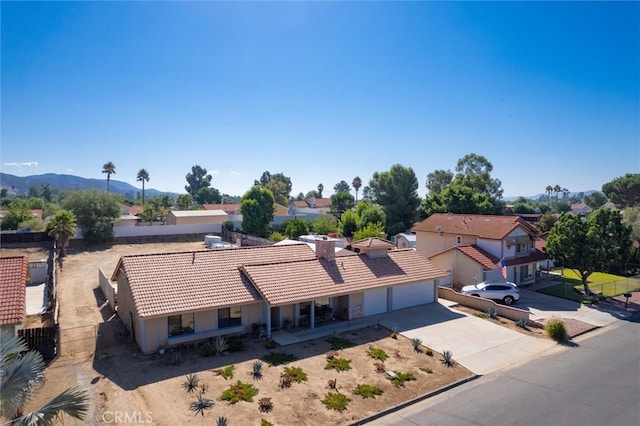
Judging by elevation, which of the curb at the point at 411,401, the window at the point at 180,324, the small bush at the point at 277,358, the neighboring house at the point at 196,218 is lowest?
→ the curb at the point at 411,401

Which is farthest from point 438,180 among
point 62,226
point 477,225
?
point 62,226

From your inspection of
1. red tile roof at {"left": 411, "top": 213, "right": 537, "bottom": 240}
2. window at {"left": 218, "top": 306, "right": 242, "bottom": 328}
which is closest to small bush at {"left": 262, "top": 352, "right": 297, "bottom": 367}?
window at {"left": 218, "top": 306, "right": 242, "bottom": 328}

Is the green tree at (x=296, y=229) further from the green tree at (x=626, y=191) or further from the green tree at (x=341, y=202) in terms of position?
the green tree at (x=626, y=191)

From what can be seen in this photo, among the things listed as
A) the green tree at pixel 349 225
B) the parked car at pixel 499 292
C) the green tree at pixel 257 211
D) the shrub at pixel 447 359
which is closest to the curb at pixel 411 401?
the shrub at pixel 447 359

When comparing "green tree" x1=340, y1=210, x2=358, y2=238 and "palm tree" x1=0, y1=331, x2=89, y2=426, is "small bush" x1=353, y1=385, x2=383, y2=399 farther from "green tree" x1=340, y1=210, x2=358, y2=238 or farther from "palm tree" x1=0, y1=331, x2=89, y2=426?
"green tree" x1=340, y1=210, x2=358, y2=238

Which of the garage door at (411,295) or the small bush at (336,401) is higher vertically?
the garage door at (411,295)

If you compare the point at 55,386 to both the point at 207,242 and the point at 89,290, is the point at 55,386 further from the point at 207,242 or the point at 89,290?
the point at 207,242

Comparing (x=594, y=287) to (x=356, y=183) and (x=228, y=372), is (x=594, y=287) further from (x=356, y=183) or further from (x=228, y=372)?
(x=356, y=183)
